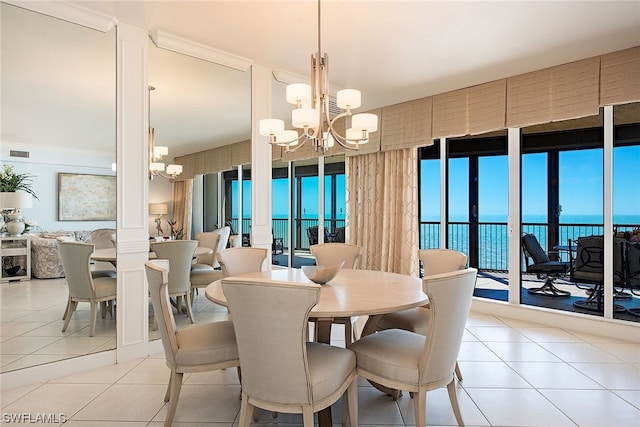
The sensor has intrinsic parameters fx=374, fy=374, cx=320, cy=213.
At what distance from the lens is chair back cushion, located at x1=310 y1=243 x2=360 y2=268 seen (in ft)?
11.8

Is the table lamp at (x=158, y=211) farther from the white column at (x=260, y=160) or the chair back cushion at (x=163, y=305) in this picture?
the chair back cushion at (x=163, y=305)

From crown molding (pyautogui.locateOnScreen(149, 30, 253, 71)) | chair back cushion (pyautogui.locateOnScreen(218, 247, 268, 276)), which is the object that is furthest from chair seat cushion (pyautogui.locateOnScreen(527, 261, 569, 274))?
crown molding (pyautogui.locateOnScreen(149, 30, 253, 71))

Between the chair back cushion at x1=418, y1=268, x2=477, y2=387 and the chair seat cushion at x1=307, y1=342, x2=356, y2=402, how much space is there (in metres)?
0.39

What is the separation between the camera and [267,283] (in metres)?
1.63

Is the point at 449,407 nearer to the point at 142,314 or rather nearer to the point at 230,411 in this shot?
the point at 230,411

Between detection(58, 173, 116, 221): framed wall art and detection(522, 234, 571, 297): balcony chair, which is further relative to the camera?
detection(522, 234, 571, 297): balcony chair

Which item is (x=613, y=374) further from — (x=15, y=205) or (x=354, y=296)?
(x=15, y=205)

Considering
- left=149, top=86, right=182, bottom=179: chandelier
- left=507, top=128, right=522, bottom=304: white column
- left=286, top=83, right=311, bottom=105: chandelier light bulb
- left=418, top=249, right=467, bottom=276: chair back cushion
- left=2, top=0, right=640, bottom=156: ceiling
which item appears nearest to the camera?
left=286, top=83, right=311, bottom=105: chandelier light bulb

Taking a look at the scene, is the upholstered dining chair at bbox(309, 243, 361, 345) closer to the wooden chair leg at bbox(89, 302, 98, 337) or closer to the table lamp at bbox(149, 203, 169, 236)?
the table lamp at bbox(149, 203, 169, 236)

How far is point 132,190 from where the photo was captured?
126 inches

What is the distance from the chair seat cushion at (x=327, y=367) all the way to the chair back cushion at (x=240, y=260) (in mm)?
1181

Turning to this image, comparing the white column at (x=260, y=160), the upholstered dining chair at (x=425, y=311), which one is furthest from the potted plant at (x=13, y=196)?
the upholstered dining chair at (x=425, y=311)

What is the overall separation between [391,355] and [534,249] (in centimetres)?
356

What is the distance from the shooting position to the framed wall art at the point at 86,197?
3086 millimetres
